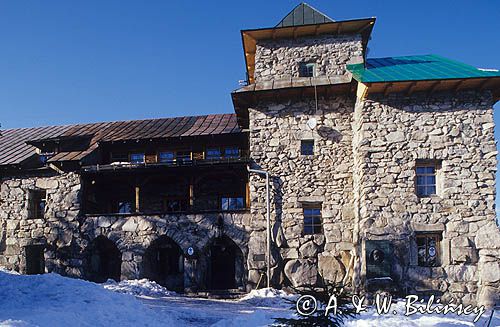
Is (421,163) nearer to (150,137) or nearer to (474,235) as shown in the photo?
(474,235)

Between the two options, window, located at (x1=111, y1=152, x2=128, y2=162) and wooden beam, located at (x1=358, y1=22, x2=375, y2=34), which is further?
window, located at (x1=111, y1=152, x2=128, y2=162)

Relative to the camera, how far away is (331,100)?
1712 cm

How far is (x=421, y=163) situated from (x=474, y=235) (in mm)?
2679

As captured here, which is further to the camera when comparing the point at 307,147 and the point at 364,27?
the point at 364,27

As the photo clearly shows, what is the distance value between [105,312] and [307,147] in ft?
31.6

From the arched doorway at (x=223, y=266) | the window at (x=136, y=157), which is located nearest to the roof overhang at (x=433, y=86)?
the arched doorway at (x=223, y=266)

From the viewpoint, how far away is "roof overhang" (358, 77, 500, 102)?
1465 cm

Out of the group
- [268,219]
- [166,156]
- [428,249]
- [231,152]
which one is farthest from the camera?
[166,156]

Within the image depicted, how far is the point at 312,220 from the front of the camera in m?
16.6

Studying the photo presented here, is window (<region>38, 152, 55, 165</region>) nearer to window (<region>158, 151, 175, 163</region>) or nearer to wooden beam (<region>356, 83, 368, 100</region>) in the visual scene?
window (<region>158, 151, 175, 163</region>)

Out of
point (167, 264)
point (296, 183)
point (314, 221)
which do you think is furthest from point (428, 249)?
point (167, 264)

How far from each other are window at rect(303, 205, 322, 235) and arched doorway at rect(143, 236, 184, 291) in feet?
18.0

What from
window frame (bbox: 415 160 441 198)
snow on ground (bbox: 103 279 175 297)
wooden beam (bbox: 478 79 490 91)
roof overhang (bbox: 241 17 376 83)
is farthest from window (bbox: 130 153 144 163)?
wooden beam (bbox: 478 79 490 91)

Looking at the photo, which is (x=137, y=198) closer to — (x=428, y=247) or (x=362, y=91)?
(x=362, y=91)
